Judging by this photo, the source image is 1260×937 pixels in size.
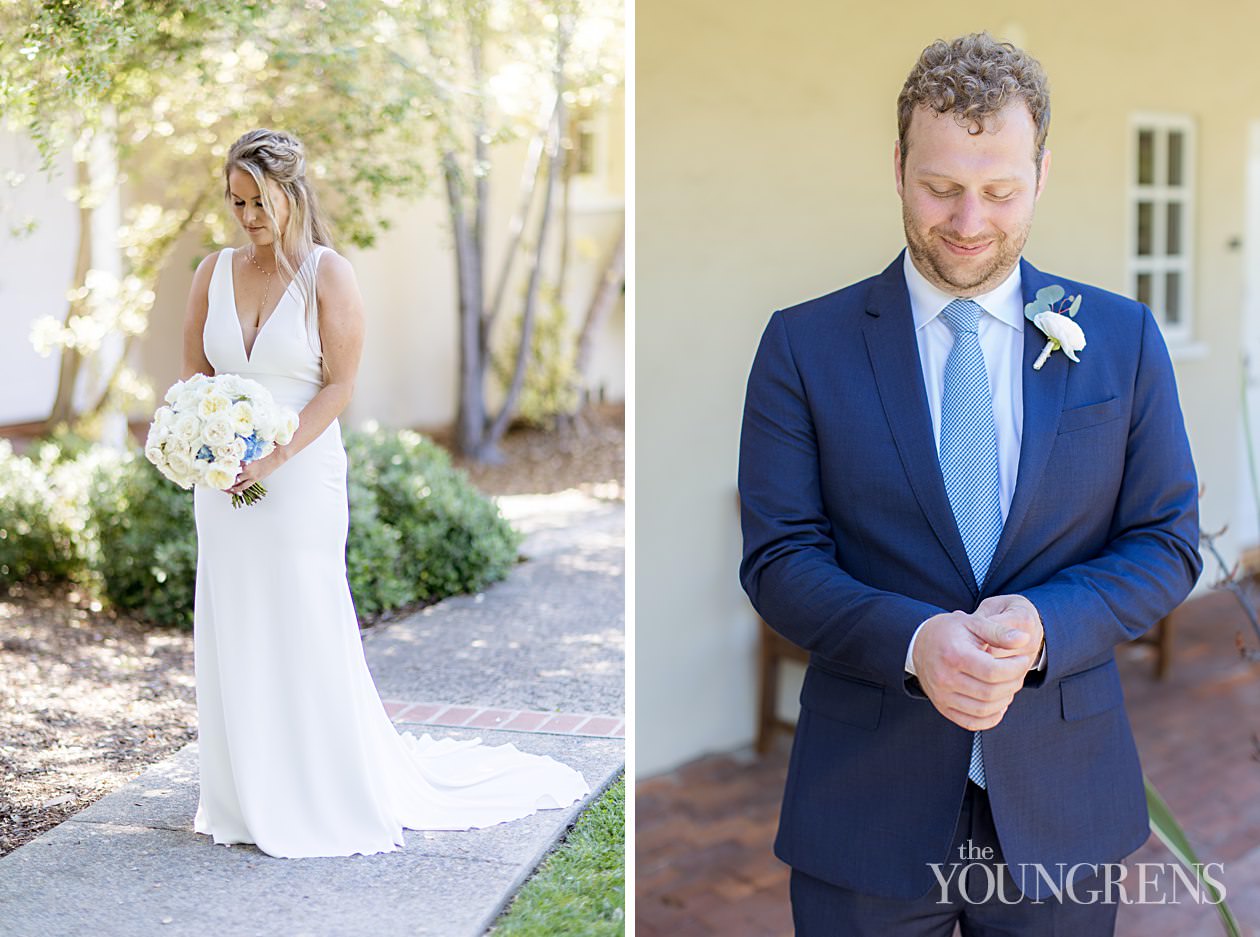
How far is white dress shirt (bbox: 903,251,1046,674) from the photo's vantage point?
1.87m

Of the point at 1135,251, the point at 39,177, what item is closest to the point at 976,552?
the point at 1135,251

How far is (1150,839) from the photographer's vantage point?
4.57m

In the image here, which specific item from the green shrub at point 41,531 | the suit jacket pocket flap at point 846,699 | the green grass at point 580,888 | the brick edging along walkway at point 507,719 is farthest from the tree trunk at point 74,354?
the suit jacket pocket flap at point 846,699

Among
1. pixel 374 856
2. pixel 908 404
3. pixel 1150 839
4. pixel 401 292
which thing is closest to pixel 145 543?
pixel 374 856

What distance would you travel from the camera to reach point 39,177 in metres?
7.82

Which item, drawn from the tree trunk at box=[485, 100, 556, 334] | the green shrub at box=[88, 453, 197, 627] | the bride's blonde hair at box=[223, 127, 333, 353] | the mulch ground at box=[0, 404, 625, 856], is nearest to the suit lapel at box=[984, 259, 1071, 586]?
the bride's blonde hair at box=[223, 127, 333, 353]

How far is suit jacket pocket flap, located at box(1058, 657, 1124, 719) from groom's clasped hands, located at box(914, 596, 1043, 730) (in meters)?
0.24

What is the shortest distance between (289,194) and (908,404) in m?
1.67

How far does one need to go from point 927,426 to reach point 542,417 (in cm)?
835

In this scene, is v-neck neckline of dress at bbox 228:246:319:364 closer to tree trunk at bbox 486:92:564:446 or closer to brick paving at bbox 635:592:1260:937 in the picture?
brick paving at bbox 635:592:1260:937

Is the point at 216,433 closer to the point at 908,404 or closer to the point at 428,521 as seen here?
the point at 908,404

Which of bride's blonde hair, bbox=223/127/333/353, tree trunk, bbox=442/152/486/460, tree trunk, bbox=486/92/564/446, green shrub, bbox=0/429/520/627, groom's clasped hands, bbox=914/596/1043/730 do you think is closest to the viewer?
groom's clasped hands, bbox=914/596/1043/730

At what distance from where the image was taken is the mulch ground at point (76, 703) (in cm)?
342

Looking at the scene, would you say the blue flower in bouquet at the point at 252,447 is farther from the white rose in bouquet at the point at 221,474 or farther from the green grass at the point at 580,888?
the green grass at the point at 580,888
